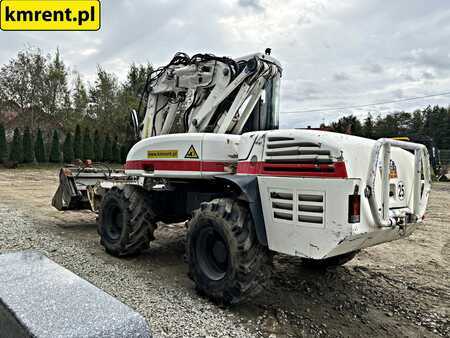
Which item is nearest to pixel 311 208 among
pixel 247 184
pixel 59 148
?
pixel 247 184

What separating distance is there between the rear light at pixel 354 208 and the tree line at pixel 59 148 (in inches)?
928

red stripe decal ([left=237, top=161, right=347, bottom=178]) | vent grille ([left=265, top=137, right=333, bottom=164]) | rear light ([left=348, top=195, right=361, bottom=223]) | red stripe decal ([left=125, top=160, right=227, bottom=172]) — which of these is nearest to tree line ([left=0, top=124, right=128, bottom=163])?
red stripe decal ([left=125, top=160, right=227, bottom=172])

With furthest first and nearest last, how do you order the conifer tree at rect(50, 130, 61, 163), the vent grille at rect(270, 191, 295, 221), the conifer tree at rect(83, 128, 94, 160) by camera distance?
1. the conifer tree at rect(83, 128, 94, 160)
2. the conifer tree at rect(50, 130, 61, 163)
3. the vent grille at rect(270, 191, 295, 221)

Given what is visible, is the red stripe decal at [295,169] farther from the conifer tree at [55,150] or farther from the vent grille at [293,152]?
the conifer tree at [55,150]

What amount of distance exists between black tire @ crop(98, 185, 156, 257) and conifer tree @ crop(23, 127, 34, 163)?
22853 millimetres

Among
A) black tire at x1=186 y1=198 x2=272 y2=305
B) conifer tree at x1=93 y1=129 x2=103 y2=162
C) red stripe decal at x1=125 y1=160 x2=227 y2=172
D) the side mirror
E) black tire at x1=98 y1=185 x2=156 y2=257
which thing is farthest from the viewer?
conifer tree at x1=93 y1=129 x2=103 y2=162

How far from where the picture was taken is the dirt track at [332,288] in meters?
3.30

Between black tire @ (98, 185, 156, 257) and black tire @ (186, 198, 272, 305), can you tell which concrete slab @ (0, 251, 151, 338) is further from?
black tire @ (98, 185, 156, 257)

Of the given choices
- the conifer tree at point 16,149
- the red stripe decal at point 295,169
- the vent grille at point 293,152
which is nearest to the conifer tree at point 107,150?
the conifer tree at point 16,149

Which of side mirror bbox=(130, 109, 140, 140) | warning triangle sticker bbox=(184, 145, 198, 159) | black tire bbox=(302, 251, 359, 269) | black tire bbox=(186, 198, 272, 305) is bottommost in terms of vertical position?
black tire bbox=(302, 251, 359, 269)

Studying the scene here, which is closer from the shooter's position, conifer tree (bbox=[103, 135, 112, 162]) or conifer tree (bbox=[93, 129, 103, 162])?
conifer tree (bbox=[93, 129, 103, 162])

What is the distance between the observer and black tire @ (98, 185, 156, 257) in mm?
4734

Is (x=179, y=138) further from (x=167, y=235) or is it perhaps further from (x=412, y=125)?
(x=412, y=125)

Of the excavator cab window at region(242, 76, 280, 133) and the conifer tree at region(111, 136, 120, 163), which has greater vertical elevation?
the excavator cab window at region(242, 76, 280, 133)
